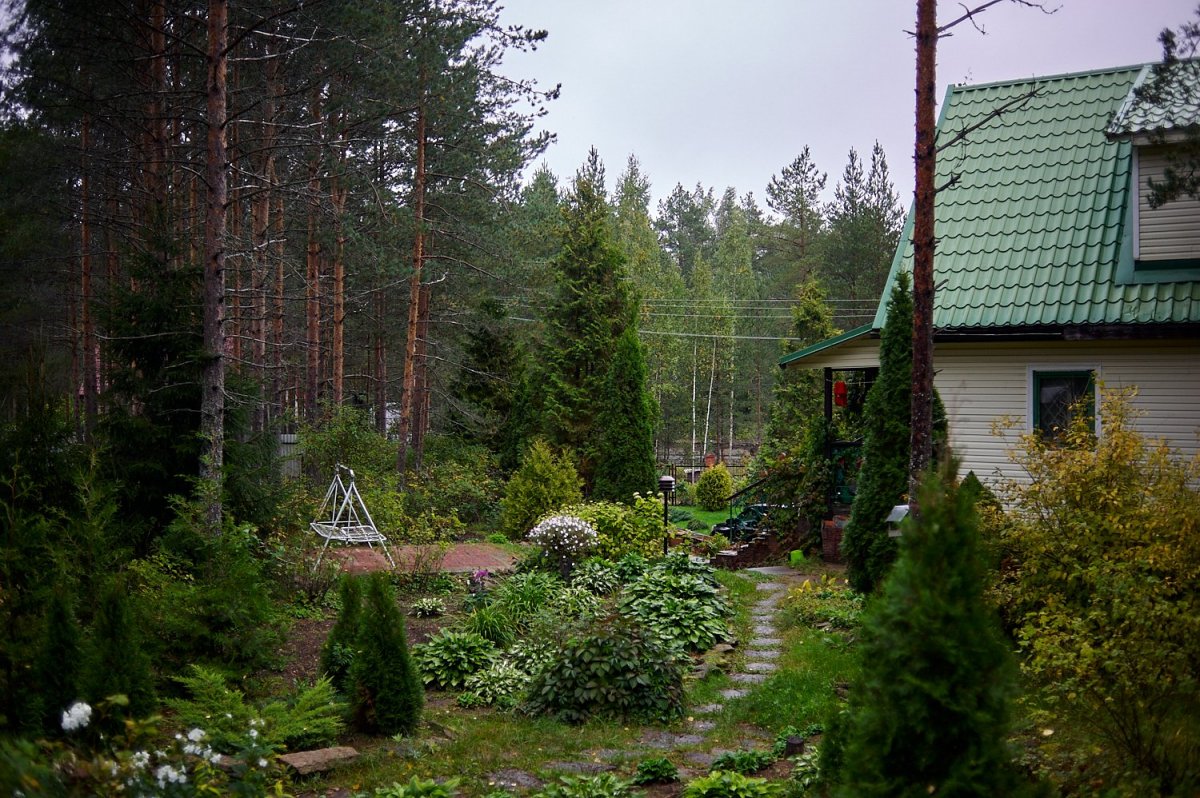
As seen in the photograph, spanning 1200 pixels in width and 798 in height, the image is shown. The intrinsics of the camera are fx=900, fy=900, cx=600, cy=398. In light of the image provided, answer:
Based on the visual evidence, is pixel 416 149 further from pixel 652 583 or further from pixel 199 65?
pixel 652 583

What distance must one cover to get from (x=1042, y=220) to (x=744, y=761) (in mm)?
9209

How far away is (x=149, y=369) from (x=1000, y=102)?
12.1m

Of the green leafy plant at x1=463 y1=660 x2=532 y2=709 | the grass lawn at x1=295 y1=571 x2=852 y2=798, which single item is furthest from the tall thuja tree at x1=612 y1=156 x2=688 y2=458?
the grass lawn at x1=295 y1=571 x2=852 y2=798

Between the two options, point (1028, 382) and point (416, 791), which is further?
point (1028, 382)

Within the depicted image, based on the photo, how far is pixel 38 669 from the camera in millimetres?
5082

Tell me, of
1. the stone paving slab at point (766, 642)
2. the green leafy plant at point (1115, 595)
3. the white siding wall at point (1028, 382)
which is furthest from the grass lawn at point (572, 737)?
the white siding wall at point (1028, 382)

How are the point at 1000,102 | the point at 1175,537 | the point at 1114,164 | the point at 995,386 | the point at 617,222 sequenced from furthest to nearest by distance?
the point at 617,222, the point at 1000,102, the point at 1114,164, the point at 995,386, the point at 1175,537

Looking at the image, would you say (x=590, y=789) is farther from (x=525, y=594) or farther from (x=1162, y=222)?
(x=1162, y=222)

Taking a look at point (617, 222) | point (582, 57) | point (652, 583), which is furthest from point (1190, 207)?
point (617, 222)

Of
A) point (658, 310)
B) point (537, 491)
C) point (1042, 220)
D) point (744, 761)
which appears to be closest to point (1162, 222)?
point (1042, 220)

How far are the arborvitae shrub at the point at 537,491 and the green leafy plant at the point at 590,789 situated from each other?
10876mm

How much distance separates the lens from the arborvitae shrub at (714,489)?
25.6 m

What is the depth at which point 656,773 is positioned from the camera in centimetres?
563

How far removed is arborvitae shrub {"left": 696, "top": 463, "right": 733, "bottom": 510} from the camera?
25562mm
